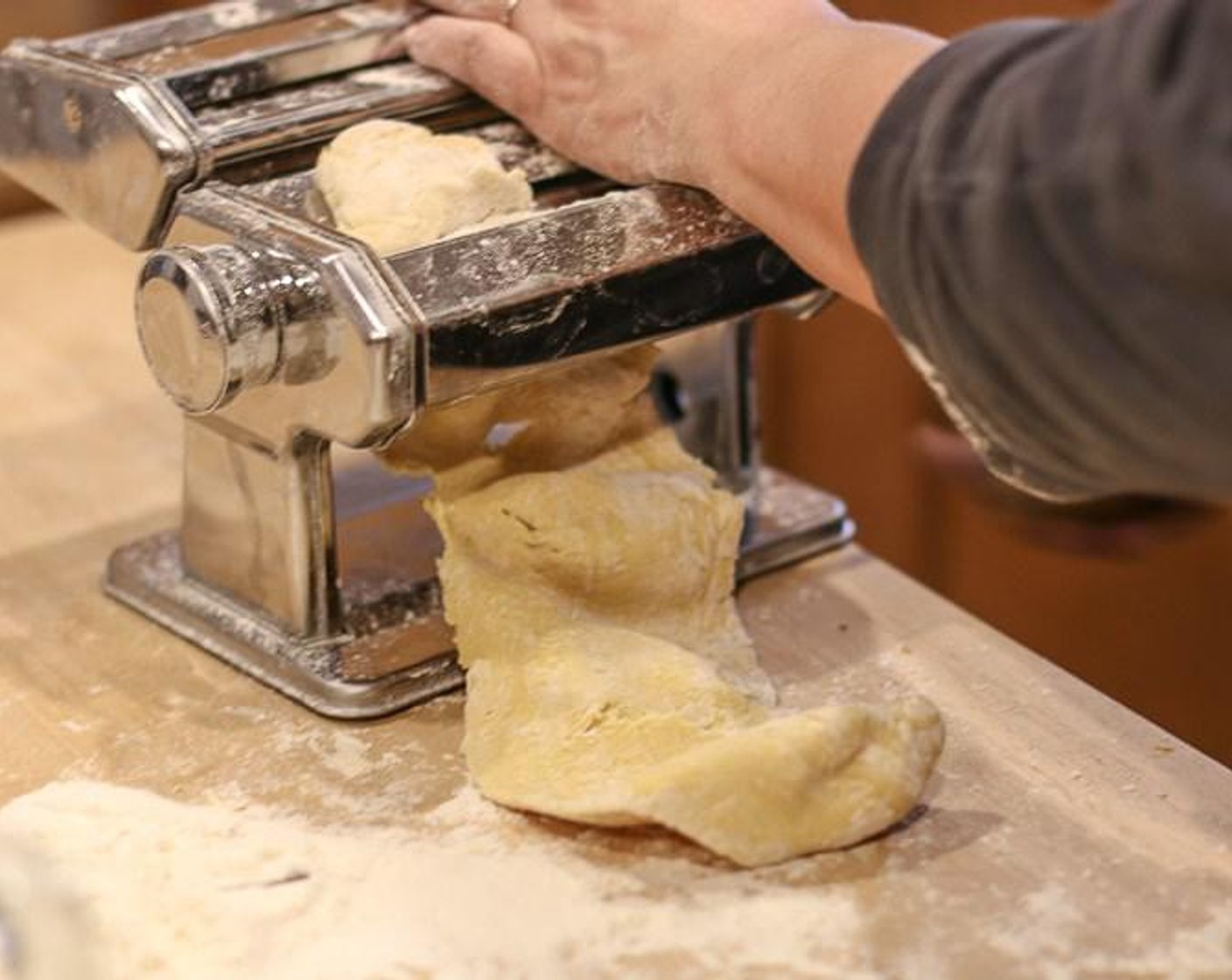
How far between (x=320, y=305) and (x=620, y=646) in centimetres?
20

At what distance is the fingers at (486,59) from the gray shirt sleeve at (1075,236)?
1.02 feet

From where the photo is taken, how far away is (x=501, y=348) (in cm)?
88

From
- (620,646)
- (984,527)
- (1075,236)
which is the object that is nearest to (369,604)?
(620,646)

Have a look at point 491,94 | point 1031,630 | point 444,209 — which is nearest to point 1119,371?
point 444,209

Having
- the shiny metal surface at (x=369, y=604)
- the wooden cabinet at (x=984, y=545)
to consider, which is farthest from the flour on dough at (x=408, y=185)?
the wooden cabinet at (x=984, y=545)

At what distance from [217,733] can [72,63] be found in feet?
1.12

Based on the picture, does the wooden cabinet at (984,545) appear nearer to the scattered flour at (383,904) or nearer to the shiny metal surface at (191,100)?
the shiny metal surface at (191,100)

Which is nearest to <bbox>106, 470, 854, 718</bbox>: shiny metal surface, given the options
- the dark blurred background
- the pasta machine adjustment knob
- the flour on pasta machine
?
the flour on pasta machine

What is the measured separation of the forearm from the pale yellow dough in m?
0.11

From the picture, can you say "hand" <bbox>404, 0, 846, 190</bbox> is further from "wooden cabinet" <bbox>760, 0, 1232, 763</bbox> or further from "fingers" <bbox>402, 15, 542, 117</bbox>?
"wooden cabinet" <bbox>760, 0, 1232, 763</bbox>

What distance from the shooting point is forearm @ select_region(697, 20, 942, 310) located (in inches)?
33.0

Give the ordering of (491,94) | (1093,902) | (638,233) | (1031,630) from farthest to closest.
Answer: (1031,630) < (491,94) < (638,233) < (1093,902)

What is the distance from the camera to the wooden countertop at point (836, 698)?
790mm

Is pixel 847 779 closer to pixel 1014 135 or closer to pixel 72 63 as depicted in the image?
pixel 1014 135
